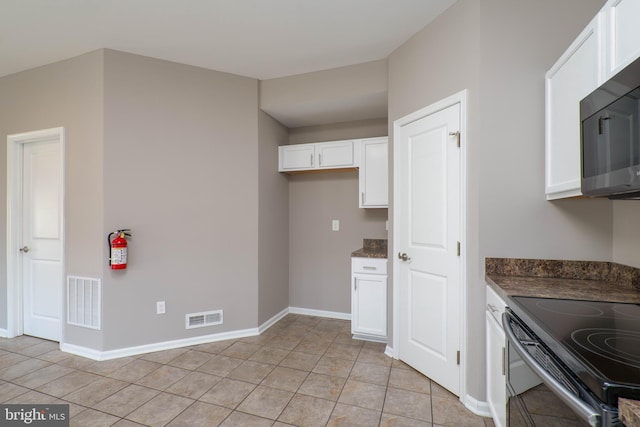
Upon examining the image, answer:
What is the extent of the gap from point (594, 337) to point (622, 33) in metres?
1.12

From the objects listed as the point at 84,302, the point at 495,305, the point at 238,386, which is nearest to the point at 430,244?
the point at 495,305

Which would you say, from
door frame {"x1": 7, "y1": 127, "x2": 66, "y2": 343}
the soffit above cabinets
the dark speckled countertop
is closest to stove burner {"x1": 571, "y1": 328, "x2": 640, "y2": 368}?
the dark speckled countertop

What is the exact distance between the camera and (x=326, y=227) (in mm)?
3775

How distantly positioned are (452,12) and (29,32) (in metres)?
3.29

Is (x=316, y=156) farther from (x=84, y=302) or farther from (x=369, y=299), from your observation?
(x=84, y=302)

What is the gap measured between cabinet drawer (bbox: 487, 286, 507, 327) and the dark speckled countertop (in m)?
0.04

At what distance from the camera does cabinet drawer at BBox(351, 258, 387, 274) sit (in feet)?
9.59

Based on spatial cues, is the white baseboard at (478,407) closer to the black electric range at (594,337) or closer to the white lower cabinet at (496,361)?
the white lower cabinet at (496,361)

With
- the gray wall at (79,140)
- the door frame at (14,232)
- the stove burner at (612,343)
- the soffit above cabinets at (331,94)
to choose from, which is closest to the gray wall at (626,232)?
the stove burner at (612,343)

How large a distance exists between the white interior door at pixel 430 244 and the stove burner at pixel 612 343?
1054 millimetres

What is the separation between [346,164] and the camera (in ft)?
11.0

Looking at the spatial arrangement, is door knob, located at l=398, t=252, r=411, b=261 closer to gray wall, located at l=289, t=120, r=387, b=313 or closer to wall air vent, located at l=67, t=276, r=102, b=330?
gray wall, located at l=289, t=120, r=387, b=313

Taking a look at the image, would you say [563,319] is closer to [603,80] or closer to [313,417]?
[603,80]

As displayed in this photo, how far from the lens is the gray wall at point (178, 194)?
2695 mm
